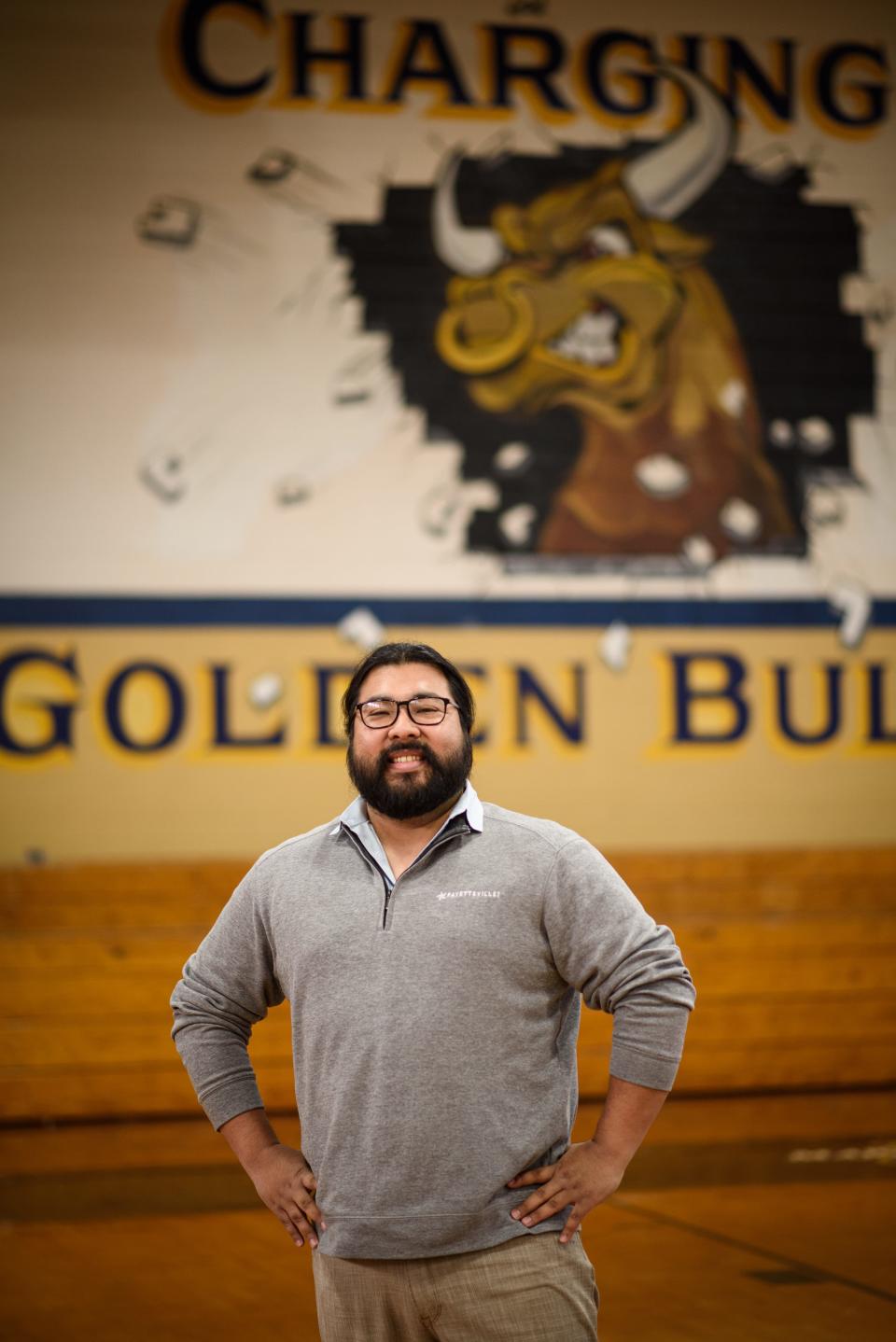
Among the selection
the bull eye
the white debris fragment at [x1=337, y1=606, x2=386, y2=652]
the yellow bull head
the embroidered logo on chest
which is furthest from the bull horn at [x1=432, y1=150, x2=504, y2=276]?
the embroidered logo on chest

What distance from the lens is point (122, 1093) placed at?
605cm

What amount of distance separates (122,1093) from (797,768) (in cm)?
321

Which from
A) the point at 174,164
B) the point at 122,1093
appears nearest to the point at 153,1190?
the point at 122,1093

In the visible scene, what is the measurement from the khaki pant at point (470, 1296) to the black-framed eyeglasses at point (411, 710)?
0.70 meters

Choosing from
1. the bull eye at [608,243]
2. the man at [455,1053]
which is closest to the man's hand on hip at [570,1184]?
the man at [455,1053]

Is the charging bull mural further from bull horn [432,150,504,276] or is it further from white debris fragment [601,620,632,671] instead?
white debris fragment [601,620,632,671]

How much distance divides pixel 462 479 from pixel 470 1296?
484cm

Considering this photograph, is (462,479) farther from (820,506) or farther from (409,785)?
(409,785)

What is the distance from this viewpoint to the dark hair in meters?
2.15

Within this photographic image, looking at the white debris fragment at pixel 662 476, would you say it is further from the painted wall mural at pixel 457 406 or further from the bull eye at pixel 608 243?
the bull eye at pixel 608 243

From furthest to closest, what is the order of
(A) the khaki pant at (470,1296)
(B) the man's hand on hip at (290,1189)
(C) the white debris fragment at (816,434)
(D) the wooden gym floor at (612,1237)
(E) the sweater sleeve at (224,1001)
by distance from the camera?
(C) the white debris fragment at (816,434) → (D) the wooden gym floor at (612,1237) → (E) the sweater sleeve at (224,1001) → (B) the man's hand on hip at (290,1189) → (A) the khaki pant at (470,1296)

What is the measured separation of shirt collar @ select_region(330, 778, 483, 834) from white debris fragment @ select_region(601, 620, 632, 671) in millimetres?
4451

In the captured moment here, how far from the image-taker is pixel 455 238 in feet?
21.4

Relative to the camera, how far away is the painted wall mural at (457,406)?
6254mm
